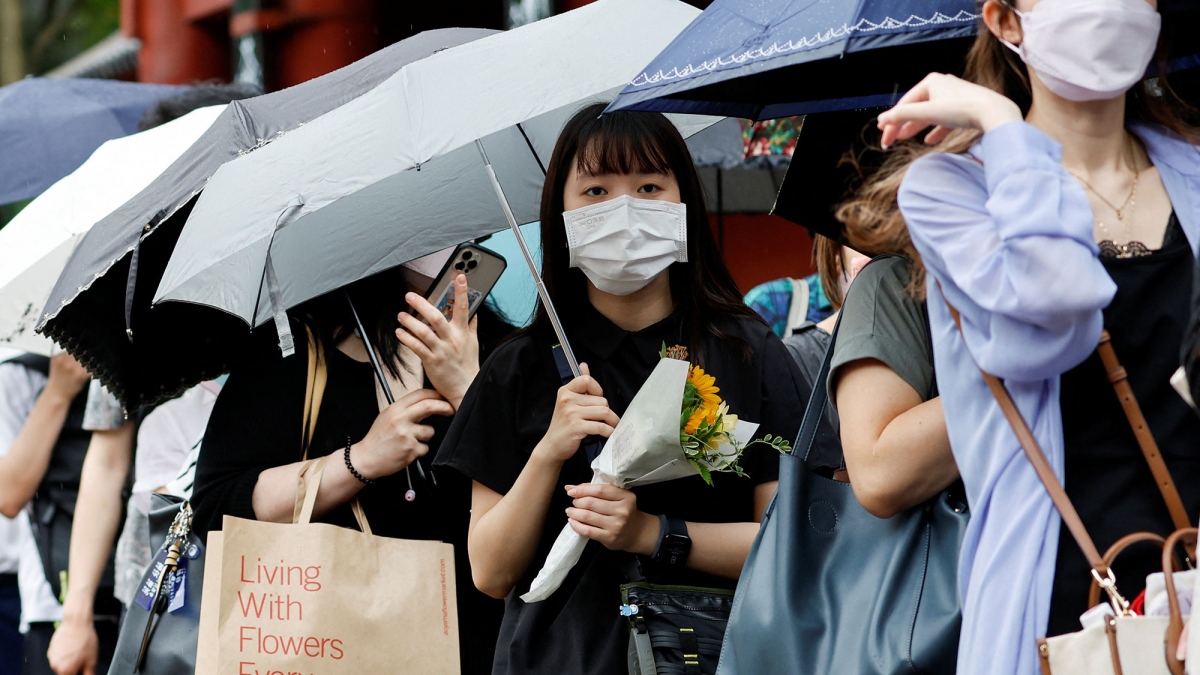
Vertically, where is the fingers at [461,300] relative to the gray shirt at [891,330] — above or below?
above

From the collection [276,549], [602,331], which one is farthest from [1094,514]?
[276,549]

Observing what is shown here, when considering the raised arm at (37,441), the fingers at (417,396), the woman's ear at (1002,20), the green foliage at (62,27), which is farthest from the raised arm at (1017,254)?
the green foliage at (62,27)

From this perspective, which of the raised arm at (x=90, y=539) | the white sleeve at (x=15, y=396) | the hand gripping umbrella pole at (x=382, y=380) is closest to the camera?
the hand gripping umbrella pole at (x=382, y=380)

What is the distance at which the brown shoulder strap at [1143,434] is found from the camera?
219 cm

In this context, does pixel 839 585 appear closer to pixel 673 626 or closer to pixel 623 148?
pixel 673 626

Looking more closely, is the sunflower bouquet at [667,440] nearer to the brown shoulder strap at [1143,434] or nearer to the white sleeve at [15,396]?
the brown shoulder strap at [1143,434]

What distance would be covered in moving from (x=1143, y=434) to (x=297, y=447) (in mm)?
2497

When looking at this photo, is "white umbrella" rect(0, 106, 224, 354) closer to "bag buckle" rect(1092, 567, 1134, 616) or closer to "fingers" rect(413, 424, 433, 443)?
"fingers" rect(413, 424, 433, 443)

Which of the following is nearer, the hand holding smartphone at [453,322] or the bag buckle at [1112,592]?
the bag buckle at [1112,592]

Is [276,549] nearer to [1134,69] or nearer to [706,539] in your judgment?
[706,539]

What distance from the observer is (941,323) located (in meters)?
2.37

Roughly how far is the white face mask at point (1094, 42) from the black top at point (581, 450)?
119 cm

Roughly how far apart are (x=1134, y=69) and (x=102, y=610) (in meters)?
4.84

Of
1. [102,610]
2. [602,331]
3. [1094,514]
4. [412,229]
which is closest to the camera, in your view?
[1094,514]
